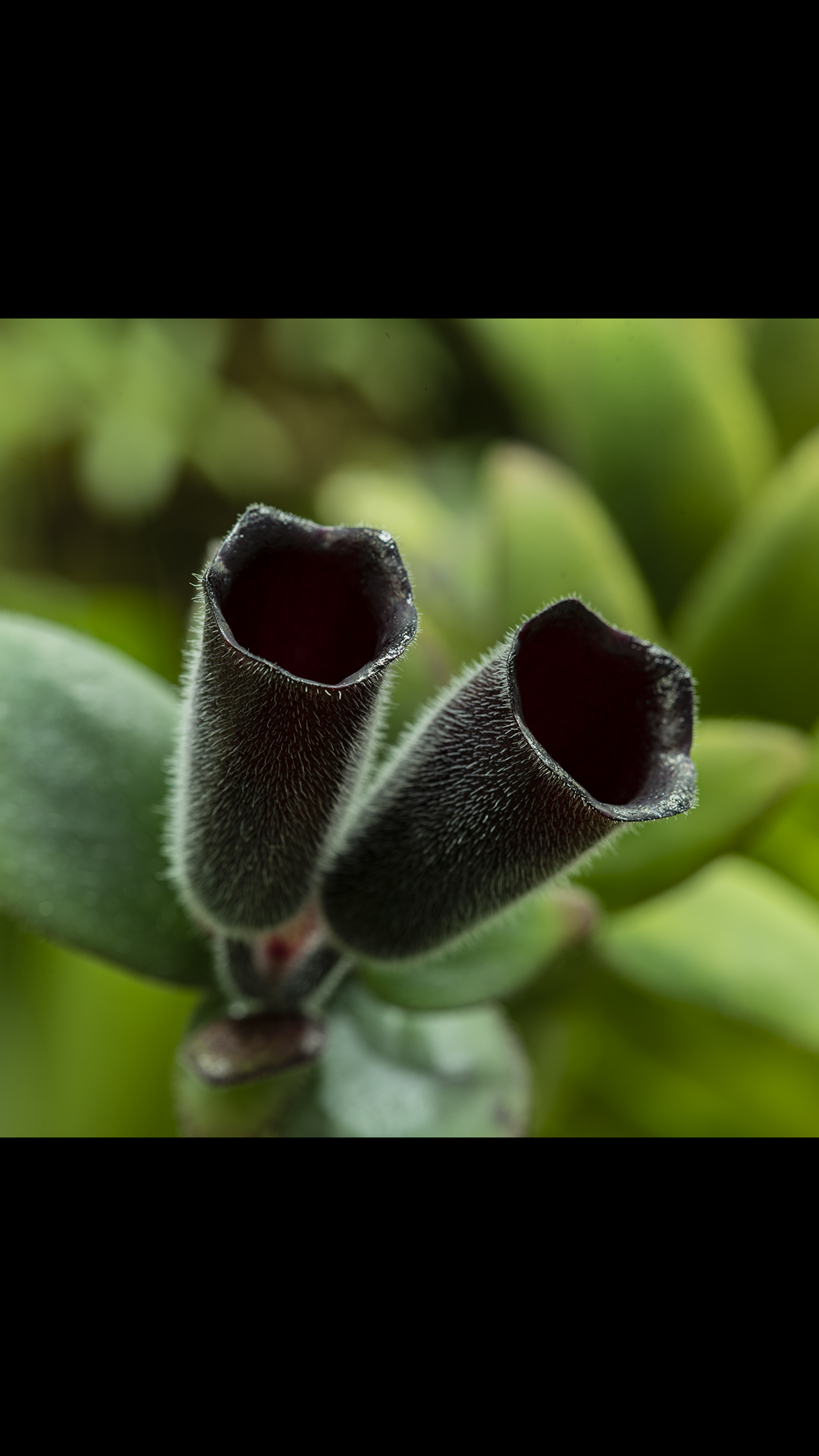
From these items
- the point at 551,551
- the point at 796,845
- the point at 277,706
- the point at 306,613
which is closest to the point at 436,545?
the point at 551,551

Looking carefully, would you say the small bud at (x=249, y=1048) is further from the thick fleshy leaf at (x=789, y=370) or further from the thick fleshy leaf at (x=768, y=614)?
the thick fleshy leaf at (x=789, y=370)

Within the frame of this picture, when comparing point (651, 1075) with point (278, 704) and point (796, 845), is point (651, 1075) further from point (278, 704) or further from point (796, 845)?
point (278, 704)

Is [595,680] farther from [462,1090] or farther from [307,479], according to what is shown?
[307,479]

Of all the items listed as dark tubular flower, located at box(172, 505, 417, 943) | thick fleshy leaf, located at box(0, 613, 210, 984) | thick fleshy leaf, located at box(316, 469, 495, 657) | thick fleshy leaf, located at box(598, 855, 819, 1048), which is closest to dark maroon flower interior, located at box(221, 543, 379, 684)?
dark tubular flower, located at box(172, 505, 417, 943)

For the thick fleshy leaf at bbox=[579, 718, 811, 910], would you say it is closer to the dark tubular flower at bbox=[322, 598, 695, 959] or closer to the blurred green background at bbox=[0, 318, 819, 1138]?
the blurred green background at bbox=[0, 318, 819, 1138]

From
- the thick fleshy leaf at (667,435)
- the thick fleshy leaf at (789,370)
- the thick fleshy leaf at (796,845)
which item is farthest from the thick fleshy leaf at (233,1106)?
the thick fleshy leaf at (789,370)

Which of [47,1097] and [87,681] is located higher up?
[87,681]

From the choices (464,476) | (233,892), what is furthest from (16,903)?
(464,476)
